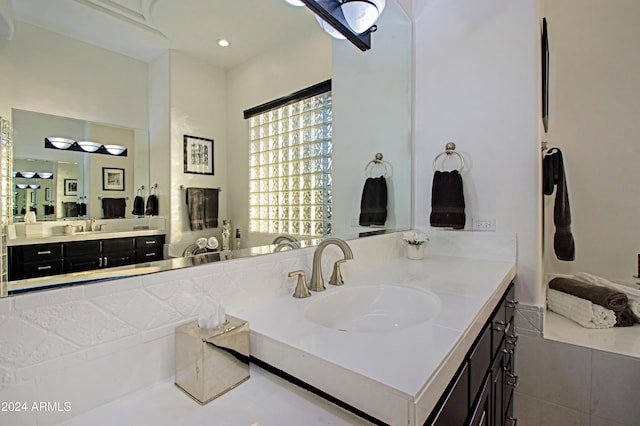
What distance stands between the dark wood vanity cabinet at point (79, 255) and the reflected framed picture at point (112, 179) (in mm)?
140

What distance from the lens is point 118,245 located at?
2.49 feet

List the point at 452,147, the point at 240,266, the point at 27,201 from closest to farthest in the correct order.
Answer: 1. the point at 27,201
2. the point at 240,266
3. the point at 452,147

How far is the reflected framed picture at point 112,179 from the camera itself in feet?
2.56

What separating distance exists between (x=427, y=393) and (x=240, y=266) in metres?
0.58

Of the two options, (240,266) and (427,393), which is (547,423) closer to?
(427,393)

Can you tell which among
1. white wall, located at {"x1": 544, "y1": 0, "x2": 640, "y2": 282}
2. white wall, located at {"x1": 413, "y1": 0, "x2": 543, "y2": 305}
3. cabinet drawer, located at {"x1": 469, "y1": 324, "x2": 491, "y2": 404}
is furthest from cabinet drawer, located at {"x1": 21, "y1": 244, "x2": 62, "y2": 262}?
white wall, located at {"x1": 544, "y1": 0, "x2": 640, "y2": 282}

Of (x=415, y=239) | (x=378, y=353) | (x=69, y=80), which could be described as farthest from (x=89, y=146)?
(x=415, y=239)

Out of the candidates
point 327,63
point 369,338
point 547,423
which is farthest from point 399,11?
point 547,423

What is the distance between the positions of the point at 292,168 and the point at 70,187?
2.76 feet

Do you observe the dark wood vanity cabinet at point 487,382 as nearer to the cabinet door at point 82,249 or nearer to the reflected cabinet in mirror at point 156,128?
the reflected cabinet in mirror at point 156,128

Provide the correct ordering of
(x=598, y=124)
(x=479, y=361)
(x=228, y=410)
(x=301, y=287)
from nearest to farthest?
(x=228, y=410), (x=479, y=361), (x=301, y=287), (x=598, y=124)

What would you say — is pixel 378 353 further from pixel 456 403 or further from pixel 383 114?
pixel 383 114

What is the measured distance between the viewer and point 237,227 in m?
1.07

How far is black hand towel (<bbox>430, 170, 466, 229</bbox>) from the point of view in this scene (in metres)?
1.74
